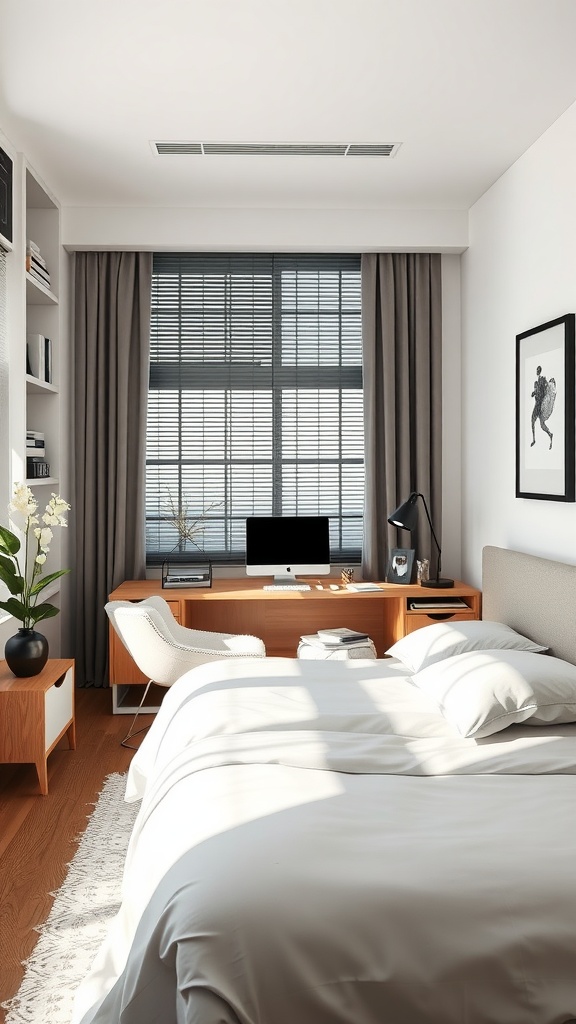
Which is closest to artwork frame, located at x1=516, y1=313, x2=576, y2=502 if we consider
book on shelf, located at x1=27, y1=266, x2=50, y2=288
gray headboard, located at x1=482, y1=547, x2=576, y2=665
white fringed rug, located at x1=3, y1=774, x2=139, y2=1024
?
gray headboard, located at x1=482, y1=547, x2=576, y2=665

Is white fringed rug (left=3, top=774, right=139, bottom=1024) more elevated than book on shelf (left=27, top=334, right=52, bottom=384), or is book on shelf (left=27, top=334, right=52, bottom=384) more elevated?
book on shelf (left=27, top=334, right=52, bottom=384)

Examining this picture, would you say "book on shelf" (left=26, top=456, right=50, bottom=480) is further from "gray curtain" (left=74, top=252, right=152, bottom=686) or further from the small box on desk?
the small box on desk

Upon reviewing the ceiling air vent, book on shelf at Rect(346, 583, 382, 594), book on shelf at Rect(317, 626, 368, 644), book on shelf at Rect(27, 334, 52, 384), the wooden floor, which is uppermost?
the ceiling air vent

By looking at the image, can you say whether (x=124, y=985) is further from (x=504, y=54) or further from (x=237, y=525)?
(x=237, y=525)

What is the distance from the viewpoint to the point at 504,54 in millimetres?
2912

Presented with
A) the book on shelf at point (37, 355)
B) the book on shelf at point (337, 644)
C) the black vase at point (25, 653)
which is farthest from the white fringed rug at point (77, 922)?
the book on shelf at point (37, 355)

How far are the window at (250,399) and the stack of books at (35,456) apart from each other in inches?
30.5

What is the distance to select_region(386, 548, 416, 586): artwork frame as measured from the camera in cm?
462

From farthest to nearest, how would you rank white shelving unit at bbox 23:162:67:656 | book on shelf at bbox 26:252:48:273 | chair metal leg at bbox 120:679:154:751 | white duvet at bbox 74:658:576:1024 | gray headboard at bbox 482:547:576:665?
1. white shelving unit at bbox 23:162:67:656
2. book on shelf at bbox 26:252:48:273
3. chair metal leg at bbox 120:679:154:751
4. gray headboard at bbox 482:547:576:665
5. white duvet at bbox 74:658:576:1024

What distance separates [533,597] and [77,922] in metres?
2.10

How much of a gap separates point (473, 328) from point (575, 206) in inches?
58.0

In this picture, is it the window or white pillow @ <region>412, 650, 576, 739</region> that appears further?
the window

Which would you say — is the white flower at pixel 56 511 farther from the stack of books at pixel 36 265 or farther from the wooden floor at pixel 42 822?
the stack of books at pixel 36 265

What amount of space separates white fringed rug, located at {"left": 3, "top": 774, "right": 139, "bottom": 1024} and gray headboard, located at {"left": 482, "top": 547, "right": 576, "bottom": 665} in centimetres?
174
